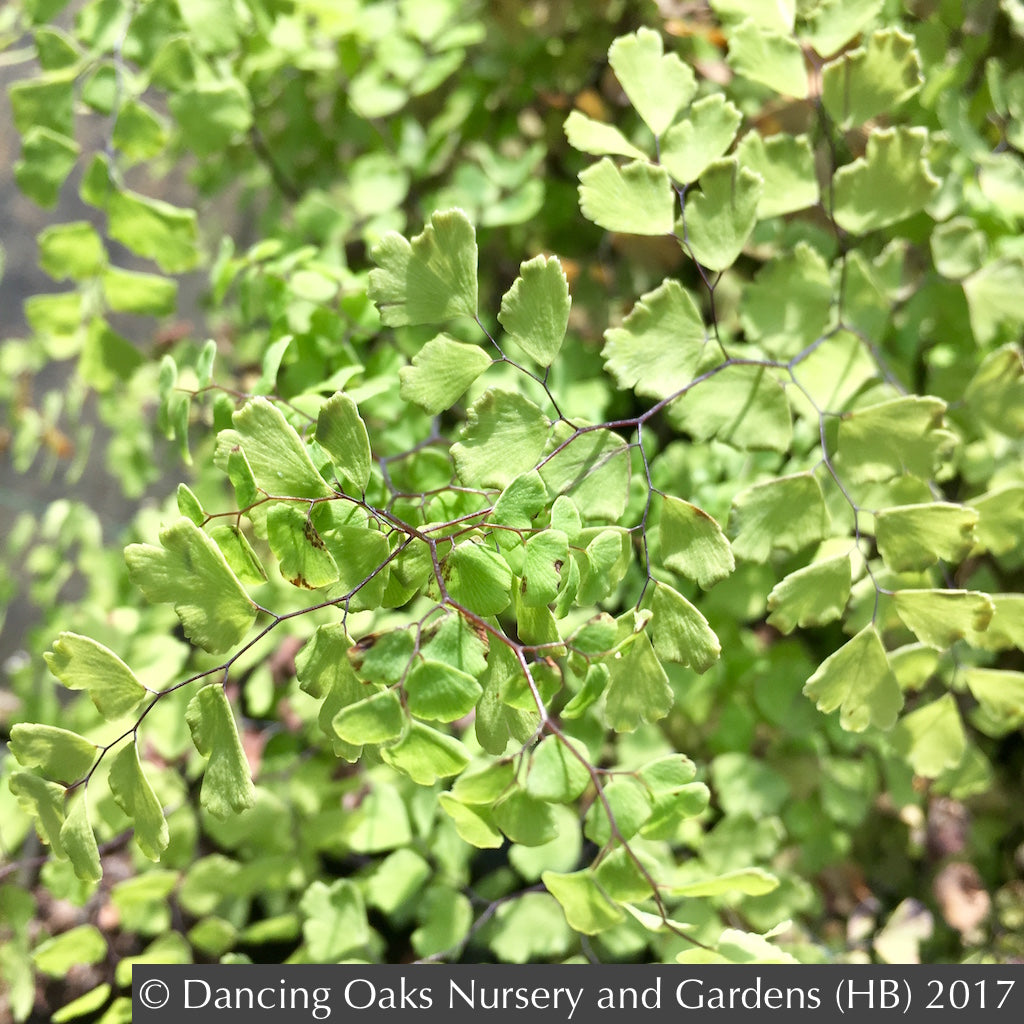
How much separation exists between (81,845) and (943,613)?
2.03ft

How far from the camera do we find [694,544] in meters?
0.58

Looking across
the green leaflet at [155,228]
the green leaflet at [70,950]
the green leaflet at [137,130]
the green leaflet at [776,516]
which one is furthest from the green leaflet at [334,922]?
the green leaflet at [137,130]

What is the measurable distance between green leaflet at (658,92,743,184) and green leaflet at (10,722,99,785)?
1.87 feet

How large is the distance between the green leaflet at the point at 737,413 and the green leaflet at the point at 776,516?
0.10ft

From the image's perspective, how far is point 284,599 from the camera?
940 millimetres

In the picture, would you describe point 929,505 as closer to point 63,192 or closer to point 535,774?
point 535,774

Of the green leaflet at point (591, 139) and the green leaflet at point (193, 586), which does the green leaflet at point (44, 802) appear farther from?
the green leaflet at point (591, 139)

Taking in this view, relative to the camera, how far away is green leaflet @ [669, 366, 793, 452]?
2.10 ft

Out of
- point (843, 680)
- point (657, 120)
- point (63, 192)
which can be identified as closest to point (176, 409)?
point (657, 120)

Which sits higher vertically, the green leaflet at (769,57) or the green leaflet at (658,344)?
the green leaflet at (769,57)

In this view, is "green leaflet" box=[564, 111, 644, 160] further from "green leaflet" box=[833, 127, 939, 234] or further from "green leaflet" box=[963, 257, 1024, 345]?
"green leaflet" box=[963, 257, 1024, 345]

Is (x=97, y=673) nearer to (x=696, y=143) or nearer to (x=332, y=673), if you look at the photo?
(x=332, y=673)

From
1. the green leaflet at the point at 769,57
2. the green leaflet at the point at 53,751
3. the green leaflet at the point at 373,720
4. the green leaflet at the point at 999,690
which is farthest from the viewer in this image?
the green leaflet at the point at 999,690

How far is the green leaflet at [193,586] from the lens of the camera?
511mm
